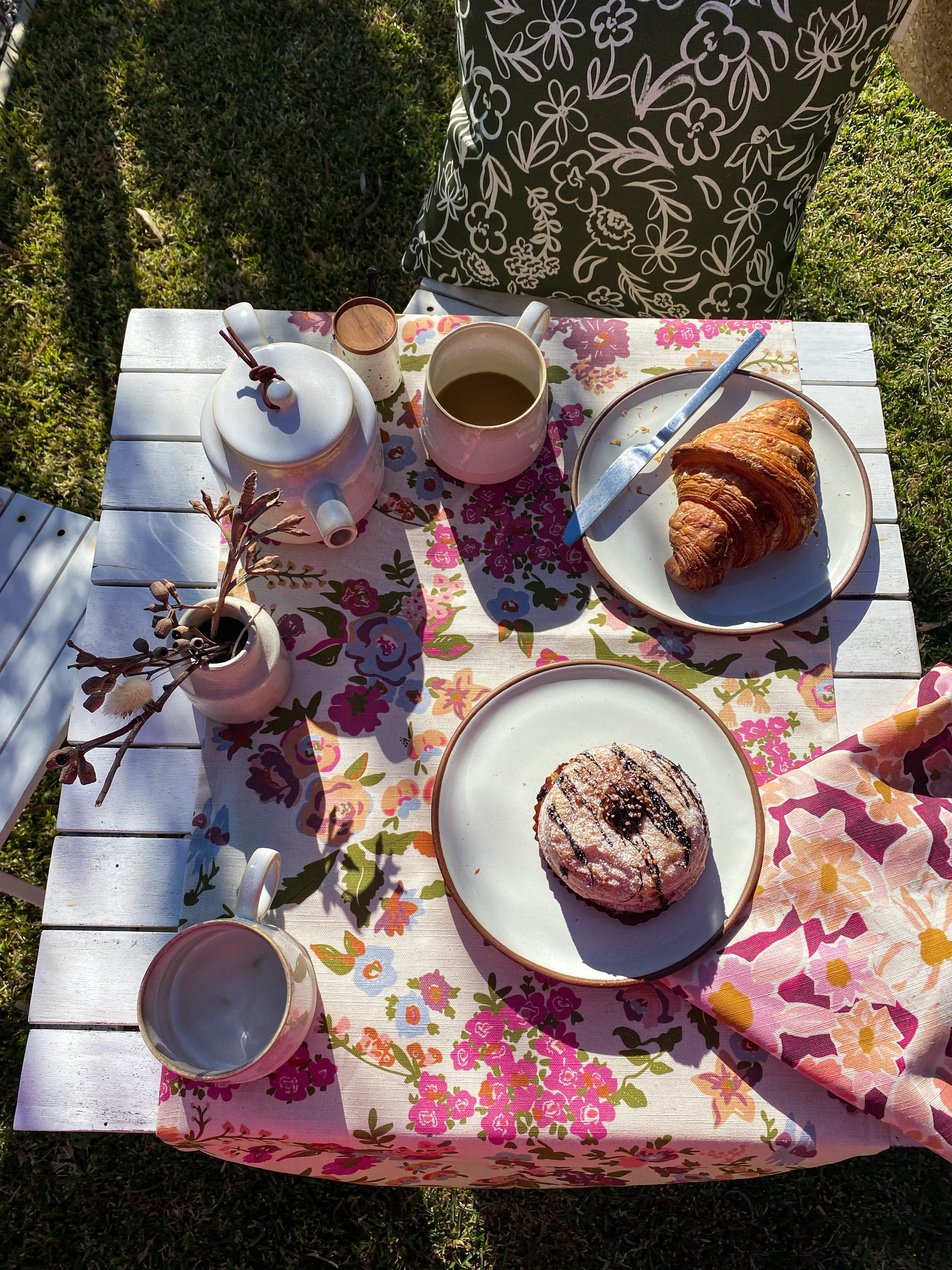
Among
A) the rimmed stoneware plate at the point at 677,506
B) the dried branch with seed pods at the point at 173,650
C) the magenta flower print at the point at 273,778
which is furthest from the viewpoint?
the rimmed stoneware plate at the point at 677,506

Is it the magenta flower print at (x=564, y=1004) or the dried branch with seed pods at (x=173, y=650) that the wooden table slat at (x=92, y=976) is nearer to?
the dried branch with seed pods at (x=173, y=650)

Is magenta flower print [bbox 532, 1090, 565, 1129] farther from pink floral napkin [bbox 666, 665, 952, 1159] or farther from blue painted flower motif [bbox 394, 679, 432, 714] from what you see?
blue painted flower motif [bbox 394, 679, 432, 714]

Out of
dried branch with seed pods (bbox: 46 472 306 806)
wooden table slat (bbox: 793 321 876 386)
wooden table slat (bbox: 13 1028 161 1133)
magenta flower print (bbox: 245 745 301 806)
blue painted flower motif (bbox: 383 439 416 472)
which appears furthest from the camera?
wooden table slat (bbox: 793 321 876 386)

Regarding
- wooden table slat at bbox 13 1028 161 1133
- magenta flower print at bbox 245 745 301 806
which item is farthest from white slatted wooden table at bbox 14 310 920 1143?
magenta flower print at bbox 245 745 301 806

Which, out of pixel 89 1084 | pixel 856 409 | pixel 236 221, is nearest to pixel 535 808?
pixel 89 1084

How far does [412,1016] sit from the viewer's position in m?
1.18

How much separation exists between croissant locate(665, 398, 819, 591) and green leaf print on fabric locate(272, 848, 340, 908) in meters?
0.70

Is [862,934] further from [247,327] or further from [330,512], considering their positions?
[247,327]

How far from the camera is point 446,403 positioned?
4.65 ft

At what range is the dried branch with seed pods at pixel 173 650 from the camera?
0.96m

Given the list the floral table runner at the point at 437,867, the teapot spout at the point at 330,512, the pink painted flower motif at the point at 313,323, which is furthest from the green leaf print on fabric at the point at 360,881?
the pink painted flower motif at the point at 313,323

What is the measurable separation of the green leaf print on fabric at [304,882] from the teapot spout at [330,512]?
1.52 ft

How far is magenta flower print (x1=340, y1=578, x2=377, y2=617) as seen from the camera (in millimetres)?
1404

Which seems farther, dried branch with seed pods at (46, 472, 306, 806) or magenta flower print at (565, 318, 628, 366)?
magenta flower print at (565, 318, 628, 366)
